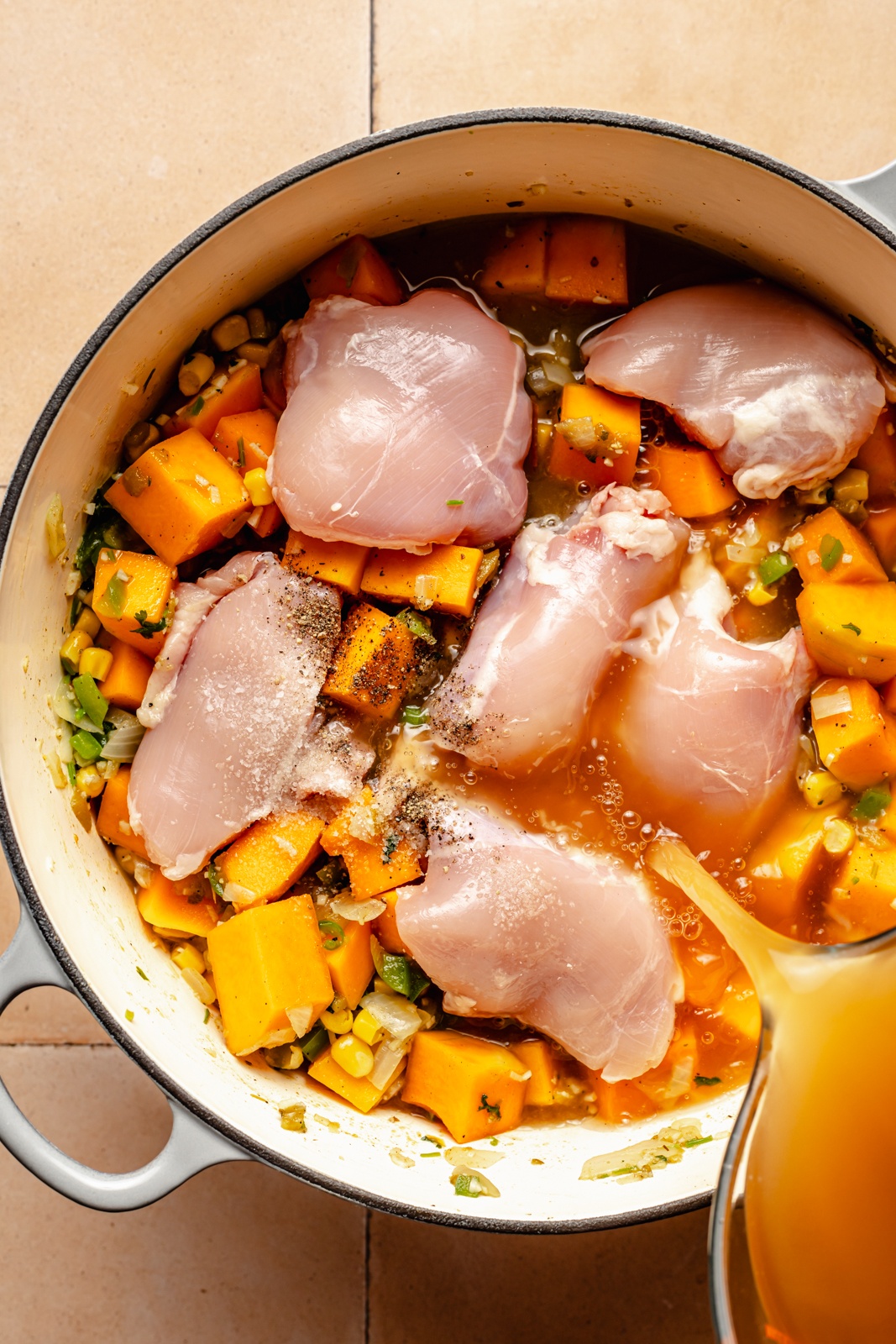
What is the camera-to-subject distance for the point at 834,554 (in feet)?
6.17

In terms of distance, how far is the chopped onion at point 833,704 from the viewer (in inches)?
74.5

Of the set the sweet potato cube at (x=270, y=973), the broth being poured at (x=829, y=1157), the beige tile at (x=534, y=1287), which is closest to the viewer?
the broth being poured at (x=829, y=1157)

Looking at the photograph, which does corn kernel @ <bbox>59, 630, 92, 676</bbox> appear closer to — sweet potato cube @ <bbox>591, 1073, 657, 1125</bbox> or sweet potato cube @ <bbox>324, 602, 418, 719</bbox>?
sweet potato cube @ <bbox>324, 602, 418, 719</bbox>

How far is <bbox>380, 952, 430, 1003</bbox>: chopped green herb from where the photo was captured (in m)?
1.94

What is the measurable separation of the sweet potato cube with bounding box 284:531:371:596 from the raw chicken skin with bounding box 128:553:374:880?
0.07 ft

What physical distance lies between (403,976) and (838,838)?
2.77ft

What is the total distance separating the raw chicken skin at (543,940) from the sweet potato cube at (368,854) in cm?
4

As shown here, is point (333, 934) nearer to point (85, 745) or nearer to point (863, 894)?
point (85, 745)

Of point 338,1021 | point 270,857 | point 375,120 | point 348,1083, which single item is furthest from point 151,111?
point 348,1083

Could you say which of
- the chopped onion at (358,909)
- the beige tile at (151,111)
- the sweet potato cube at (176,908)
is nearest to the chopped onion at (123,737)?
the sweet potato cube at (176,908)

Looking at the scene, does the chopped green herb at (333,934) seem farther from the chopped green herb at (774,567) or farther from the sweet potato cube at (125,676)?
the chopped green herb at (774,567)

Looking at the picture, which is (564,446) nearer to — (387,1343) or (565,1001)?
(565,1001)

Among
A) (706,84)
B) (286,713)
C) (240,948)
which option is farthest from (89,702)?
(706,84)

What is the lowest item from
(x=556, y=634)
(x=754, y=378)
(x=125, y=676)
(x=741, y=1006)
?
(x=741, y=1006)
